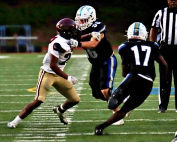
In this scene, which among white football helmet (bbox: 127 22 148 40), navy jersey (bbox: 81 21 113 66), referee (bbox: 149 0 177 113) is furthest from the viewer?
referee (bbox: 149 0 177 113)

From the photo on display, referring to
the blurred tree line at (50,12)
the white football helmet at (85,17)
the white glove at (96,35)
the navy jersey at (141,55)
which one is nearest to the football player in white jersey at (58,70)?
the white glove at (96,35)

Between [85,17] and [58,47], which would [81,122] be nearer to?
[58,47]

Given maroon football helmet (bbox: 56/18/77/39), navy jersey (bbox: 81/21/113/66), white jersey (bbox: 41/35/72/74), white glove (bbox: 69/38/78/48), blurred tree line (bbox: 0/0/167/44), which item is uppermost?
maroon football helmet (bbox: 56/18/77/39)

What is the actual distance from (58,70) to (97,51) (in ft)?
3.15


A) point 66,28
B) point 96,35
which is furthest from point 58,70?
point 96,35

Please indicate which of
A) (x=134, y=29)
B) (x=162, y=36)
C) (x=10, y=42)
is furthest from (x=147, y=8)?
(x=134, y=29)

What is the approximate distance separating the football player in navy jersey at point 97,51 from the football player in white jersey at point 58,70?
0.39 metres

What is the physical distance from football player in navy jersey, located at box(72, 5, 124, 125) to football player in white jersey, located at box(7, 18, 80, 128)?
394 millimetres

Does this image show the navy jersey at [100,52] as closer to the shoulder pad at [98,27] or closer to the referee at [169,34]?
the shoulder pad at [98,27]

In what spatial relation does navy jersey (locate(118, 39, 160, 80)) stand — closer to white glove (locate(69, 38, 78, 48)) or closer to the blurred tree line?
white glove (locate(69, 38, 78, 48))

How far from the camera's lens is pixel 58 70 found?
636 cm

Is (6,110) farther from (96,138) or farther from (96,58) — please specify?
(96,138)

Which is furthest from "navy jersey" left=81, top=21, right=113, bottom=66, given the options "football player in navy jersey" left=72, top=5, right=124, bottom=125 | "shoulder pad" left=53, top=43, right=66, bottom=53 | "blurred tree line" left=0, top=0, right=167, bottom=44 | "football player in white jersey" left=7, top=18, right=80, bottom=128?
"blurred tree line" left=0, top=0, right=167, bottom=44

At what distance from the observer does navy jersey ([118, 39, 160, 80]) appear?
6.01 meters
